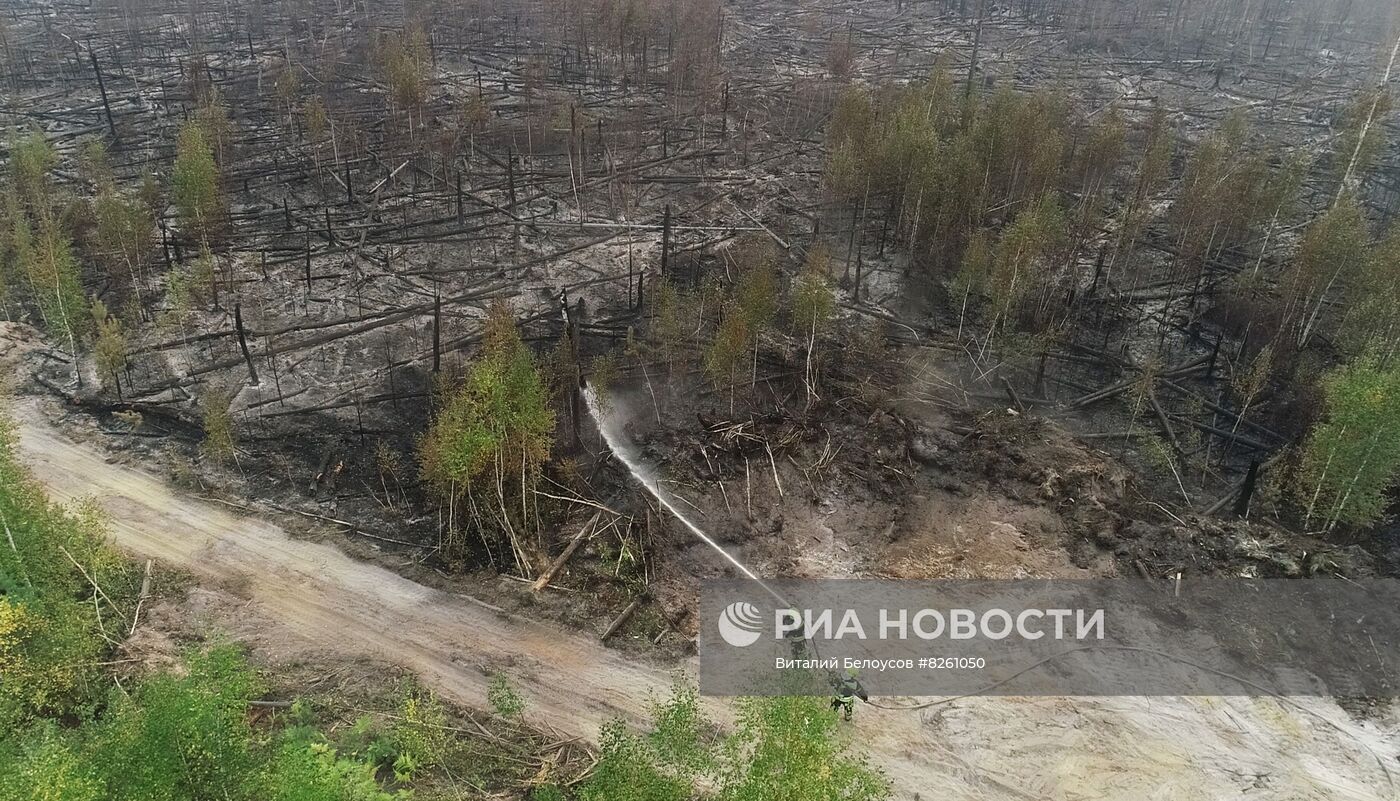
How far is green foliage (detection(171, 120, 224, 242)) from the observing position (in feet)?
139

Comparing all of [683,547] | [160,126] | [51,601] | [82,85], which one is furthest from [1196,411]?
[82,85]

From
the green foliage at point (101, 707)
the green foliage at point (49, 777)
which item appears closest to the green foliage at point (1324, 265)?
the green foliage at point (101, 707)

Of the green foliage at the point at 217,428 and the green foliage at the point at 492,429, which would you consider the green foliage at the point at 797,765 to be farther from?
the green foliage at the point at 217,428

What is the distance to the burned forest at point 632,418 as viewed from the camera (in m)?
22.7

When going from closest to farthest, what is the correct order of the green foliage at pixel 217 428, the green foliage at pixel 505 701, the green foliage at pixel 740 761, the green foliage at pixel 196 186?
the green foliage at pixel 740 761, the green foliage at pixel 505 701, the green foliage at pixel 217 428, the green foliage at pixel 196 186

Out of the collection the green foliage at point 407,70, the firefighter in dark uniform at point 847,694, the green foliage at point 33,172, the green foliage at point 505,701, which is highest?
the green foliage at point 407,70

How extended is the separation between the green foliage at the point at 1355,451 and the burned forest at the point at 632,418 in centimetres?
15

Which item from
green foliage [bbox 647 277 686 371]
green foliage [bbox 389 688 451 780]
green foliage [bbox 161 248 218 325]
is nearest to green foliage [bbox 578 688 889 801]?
green foliage [bbox 389 688 451 780]

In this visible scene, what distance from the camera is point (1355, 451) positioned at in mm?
28156

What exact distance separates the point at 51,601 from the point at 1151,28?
349 ft

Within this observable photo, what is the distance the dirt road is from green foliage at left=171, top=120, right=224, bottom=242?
69.0 feet

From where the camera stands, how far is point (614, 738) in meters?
20.3

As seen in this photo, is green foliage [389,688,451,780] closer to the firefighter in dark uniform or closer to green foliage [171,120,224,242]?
the firefighter in dark uniform

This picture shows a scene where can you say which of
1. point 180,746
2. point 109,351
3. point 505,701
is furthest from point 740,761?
point 109,351
